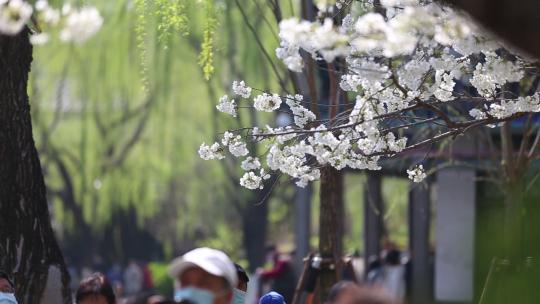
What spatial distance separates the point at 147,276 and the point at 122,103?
4017mm

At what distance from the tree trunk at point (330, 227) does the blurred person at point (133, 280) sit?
1379cm

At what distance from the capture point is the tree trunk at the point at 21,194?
895 centimetres

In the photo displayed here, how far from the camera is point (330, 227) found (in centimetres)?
1198

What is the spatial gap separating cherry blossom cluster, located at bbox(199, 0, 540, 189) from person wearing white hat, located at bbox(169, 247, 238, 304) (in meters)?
1.28

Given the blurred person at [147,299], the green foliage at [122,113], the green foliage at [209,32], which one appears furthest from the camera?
the green foliage at [122,113]

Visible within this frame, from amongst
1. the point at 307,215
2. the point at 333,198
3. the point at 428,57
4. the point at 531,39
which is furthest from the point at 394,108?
the point at 307,215

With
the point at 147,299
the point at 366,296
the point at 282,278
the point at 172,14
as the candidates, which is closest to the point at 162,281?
the point at 282,278

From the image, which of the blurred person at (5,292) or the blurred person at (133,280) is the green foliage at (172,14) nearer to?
the blurred person at (5,292)

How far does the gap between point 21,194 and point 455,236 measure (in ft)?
38.5

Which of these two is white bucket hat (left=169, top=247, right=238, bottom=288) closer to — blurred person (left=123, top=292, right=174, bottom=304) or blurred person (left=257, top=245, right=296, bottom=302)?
blurred person (left=123, top=292, right=174, bottom=304)

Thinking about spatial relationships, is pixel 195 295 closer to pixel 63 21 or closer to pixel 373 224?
pixel 63 21

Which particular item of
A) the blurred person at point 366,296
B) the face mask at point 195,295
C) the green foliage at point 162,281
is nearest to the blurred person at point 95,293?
the face mask at point 195,295

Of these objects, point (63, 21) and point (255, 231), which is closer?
point (63, 21)

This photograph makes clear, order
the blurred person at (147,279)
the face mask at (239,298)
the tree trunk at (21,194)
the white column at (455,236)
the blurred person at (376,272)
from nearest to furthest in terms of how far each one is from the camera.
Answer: the face mask at (239,298) → the tree trunk at (21,194) → the blurred person at (376,272) → the white column at (455,236) → the blurred person at (147,279)
